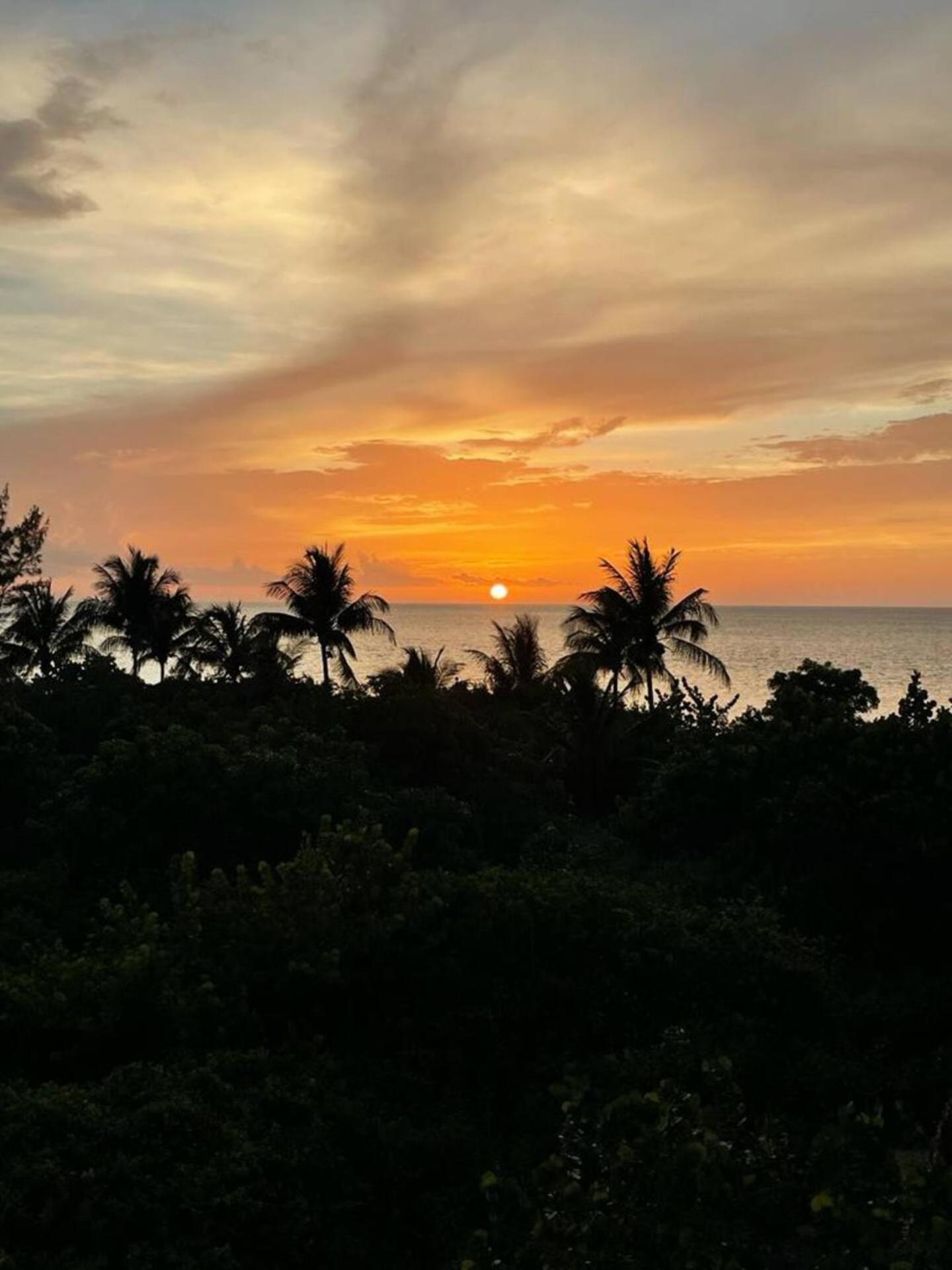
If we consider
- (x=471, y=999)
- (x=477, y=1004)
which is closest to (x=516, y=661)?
(x=471, y=999)

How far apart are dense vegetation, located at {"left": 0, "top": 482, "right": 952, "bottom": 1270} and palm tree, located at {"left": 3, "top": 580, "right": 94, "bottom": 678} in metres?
32.7

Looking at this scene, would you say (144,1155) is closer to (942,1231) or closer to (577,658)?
(942,1231)

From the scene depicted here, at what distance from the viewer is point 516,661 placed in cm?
5656

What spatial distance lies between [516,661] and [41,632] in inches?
1066

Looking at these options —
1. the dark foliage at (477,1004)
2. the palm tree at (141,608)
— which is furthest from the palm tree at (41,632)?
the dark foliage at (477,1004)

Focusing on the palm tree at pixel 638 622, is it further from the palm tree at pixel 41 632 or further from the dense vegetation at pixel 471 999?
the palm tree at pixel 41 632

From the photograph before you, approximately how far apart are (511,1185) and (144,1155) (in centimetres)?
565

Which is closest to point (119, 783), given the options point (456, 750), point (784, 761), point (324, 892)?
point (324, 892)

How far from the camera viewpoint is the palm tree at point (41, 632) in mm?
62250

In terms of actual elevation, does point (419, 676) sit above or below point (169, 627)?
below

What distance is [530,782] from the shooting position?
3416cm

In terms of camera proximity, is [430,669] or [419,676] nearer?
[419,676]

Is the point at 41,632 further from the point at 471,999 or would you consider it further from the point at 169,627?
the point at 471,999

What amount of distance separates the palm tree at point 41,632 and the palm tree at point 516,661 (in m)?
23.4
